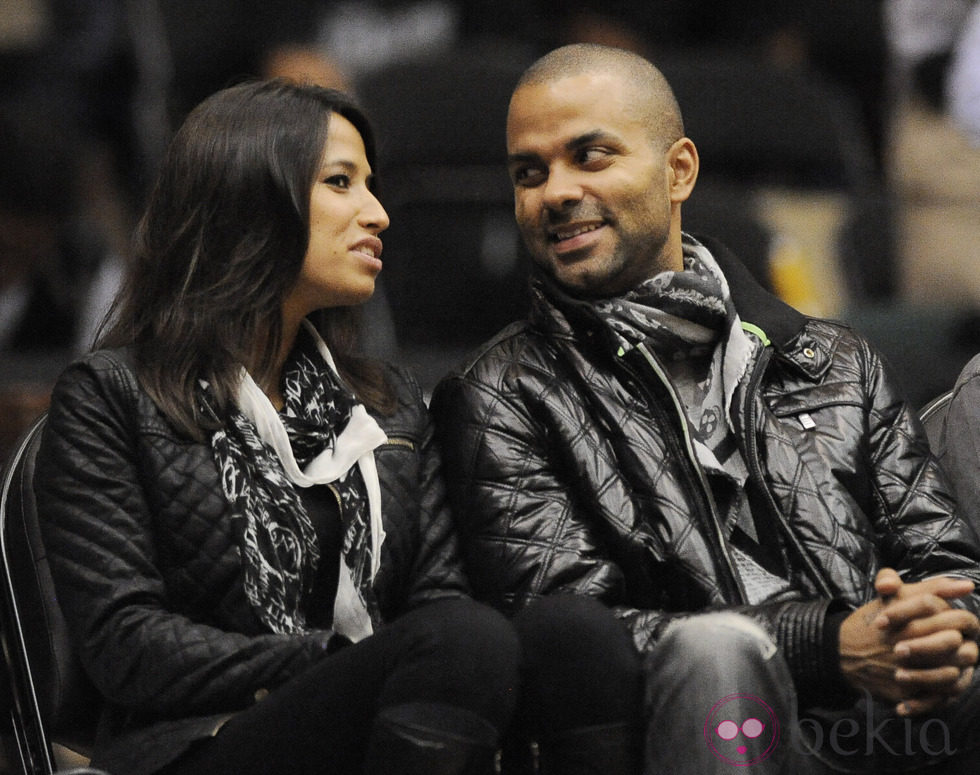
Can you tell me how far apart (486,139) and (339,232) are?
2.31m

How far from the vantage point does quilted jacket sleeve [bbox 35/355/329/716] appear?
248 cm

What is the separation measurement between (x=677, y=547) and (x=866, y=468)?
0.41 m

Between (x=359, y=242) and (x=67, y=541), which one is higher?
(x=359, y=242)

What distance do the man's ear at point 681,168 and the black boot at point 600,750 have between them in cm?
119

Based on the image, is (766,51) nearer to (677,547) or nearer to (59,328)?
(59,328)

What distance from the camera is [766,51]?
6324mm

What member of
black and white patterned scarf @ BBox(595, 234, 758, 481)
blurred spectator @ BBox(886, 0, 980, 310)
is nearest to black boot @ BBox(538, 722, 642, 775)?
black and white patterned scarf @ BBox(595, 234, 758, 481)

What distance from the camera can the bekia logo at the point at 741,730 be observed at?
230 cm

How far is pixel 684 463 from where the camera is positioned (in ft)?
9.20

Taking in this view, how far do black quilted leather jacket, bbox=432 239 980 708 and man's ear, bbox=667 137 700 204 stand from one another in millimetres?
309

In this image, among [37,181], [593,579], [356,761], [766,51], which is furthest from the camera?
[766,51]

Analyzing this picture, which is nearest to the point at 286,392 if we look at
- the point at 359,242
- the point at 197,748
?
the point at 359,242

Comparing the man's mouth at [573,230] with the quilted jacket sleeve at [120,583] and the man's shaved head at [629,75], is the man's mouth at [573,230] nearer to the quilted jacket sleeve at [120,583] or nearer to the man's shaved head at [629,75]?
the man's shaved head at [629,75]

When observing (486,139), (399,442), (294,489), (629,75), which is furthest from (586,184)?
(486,139)
